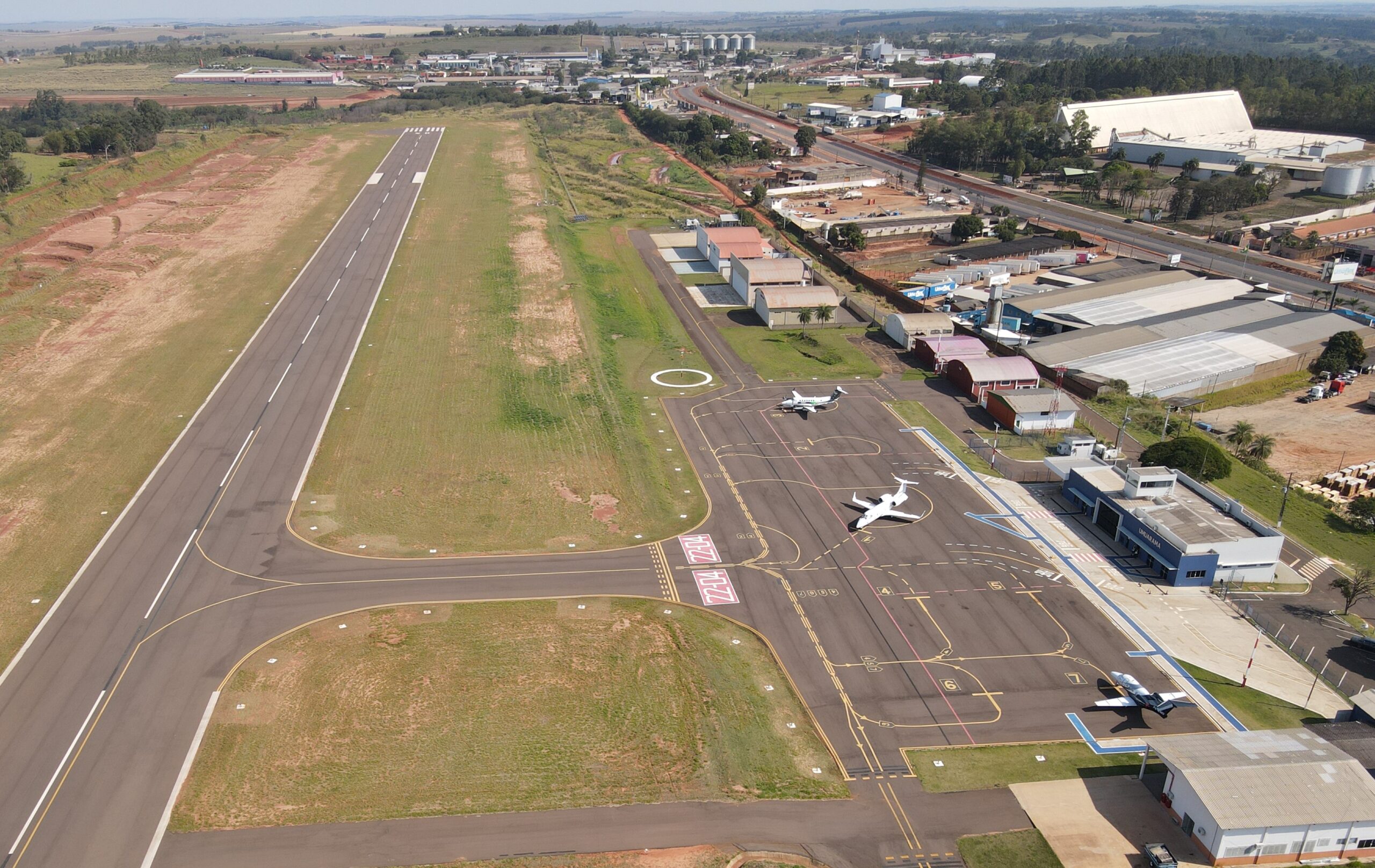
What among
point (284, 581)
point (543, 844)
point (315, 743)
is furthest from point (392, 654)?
point (543, 844)

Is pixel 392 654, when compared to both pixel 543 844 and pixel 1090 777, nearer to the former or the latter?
pixel 543 844

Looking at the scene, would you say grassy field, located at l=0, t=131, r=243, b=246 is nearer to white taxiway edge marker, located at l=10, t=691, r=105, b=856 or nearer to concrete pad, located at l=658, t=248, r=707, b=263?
concrete pad, located at l=658, t=248, r=707, b=263

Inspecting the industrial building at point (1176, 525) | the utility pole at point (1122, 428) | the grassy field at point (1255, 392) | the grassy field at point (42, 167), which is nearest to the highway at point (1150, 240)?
the grassy field at point (1255, 392)

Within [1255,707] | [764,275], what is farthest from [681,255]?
[1255,707]

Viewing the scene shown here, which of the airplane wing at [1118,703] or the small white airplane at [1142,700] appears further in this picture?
the airplane wing at [1118,703]

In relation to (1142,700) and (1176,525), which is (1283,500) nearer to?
(1176,525)

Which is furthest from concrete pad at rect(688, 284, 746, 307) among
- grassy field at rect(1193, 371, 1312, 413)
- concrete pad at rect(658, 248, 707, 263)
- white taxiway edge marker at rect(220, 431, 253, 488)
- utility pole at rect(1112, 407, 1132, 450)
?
white taxiway edge marker at rect(220, 431, 253, 488)

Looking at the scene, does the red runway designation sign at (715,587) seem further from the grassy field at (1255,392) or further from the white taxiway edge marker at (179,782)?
the grassy field at (1255,392)

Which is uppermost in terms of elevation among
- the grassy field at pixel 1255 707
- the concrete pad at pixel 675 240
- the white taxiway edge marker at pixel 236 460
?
the concrete pad at pixel 675 240
